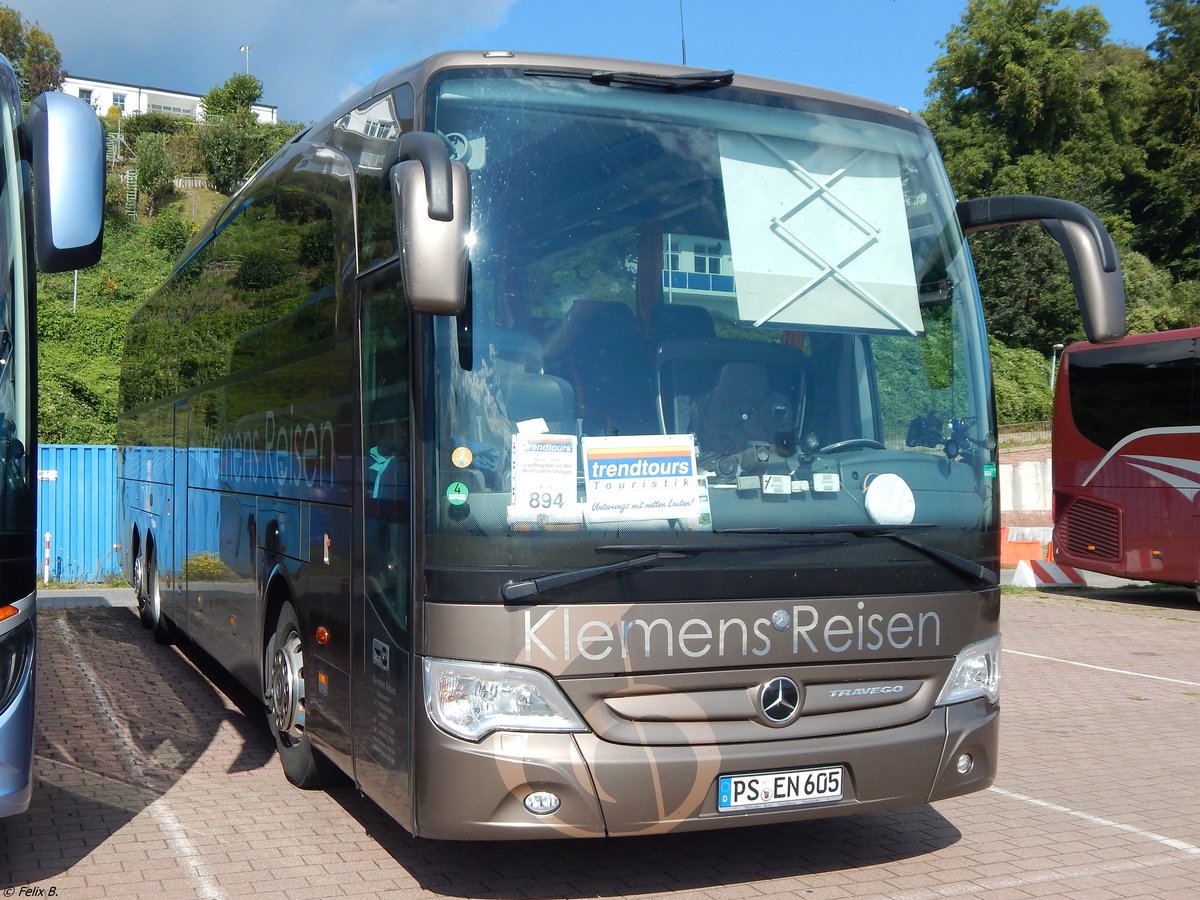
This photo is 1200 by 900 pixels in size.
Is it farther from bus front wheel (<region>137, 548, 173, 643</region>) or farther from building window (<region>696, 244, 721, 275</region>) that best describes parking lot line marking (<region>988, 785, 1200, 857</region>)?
bus front wheel (<region>137, 548, 173, 643</region>)

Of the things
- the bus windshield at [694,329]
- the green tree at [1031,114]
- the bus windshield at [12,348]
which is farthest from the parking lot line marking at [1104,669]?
the green tree at [1031,114]

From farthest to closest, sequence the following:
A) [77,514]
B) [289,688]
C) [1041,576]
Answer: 1. [77,514]
2. [1041,576]
3. [289,688]

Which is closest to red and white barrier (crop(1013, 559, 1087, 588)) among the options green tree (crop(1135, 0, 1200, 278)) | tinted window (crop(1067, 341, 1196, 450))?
tinted window (crop(1067, 341, 1196, 450))

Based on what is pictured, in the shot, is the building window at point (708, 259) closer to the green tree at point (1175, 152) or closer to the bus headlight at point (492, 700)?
the bus headlight at point (492, 700)

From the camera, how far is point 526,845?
589 centimetres

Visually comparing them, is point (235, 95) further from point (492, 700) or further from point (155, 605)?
point (492, 700)

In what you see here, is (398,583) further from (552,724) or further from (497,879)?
(497,879)

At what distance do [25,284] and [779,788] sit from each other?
3.58 meters

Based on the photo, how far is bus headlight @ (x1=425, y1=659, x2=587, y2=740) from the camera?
466 cm

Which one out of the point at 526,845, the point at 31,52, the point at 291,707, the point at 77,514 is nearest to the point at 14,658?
the point at 291,707

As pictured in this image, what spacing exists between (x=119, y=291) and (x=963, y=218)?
4571 cm

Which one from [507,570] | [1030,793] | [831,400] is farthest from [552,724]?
[1030,793]

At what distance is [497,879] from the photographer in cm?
541

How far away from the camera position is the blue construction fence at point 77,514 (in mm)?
20641
